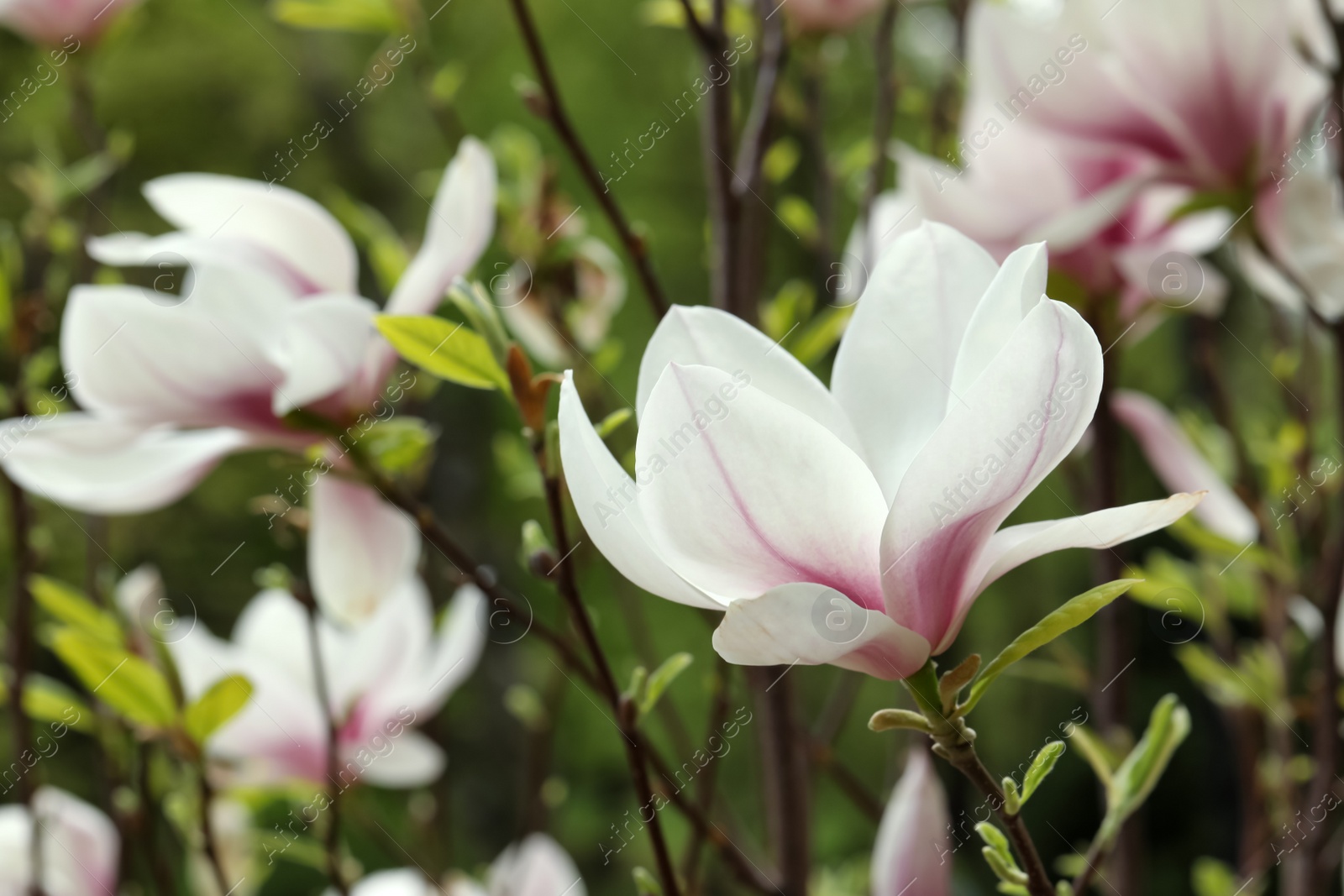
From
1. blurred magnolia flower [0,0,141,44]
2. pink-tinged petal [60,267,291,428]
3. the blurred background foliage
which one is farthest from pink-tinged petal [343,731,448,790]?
the blurred background foliage

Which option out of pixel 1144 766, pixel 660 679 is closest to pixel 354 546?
pixel 660 679

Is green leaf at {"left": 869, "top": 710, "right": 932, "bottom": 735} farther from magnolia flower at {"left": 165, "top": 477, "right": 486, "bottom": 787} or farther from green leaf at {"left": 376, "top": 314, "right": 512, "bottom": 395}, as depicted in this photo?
magnolia flower at {"left": 165, "top": 477, "right": 486, "bottom": 787}

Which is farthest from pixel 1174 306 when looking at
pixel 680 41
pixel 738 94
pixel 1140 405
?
pixel 680 41

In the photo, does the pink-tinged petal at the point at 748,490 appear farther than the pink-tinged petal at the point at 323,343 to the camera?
No

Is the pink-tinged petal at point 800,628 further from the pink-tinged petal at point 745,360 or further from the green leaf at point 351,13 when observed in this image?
the green leaf at point 351,13

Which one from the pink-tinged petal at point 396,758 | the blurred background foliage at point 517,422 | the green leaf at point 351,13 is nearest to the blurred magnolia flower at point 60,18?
the green leaf at point 351,13
